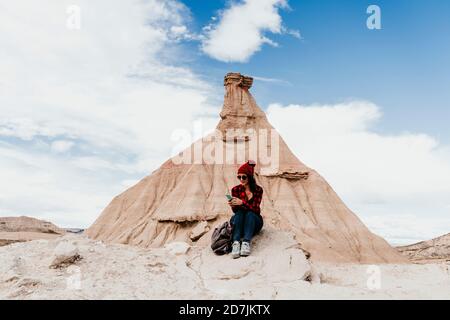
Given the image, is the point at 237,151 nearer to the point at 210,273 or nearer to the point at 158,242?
the point at 158,242

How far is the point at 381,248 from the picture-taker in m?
36.0

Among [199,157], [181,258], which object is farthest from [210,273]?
[199,157]

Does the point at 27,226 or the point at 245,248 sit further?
the point at 27,226

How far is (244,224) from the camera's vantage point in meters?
7.50

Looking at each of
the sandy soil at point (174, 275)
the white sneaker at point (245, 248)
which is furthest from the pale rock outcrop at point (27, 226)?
the white sneaker at point (245, 248)

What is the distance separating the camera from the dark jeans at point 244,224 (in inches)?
291

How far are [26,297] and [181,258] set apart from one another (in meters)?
2.48

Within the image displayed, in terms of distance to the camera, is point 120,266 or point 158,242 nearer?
point 120,266

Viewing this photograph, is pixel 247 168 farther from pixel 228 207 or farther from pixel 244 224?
pixel 228 207

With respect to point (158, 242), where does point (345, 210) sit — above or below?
above

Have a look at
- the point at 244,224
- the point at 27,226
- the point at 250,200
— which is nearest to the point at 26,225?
the point at 27,226

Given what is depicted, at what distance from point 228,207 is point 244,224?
92.0 ft
